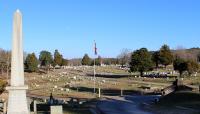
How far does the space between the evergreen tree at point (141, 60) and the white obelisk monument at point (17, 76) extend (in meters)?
59.9

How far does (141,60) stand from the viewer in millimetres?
88000

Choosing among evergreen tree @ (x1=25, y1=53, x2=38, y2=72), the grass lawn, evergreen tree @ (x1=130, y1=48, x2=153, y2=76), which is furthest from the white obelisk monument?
evergreen tree @ (x1=25, y1=53, x2=38, y2=72)

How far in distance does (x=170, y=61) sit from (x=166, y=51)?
3874 millimetres

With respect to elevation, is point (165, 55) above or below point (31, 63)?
above

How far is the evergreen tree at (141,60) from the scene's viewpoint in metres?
87.6

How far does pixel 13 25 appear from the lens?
28484 millimetres

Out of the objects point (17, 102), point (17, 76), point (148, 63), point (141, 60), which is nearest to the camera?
point (17, 76)

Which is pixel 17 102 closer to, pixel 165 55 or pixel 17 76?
pixel 17 76

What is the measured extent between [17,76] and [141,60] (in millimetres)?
61268

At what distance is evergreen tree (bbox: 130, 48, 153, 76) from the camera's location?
287 feet

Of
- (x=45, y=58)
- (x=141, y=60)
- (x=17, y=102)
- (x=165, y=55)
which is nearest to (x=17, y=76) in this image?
(x=17, y=102)

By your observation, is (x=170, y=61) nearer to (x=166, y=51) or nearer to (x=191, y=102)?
(x=166, y=51)

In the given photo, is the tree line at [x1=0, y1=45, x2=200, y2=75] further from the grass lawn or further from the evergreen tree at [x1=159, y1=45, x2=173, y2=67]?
the grass lawn

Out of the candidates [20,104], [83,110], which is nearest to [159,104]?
[83,110]
